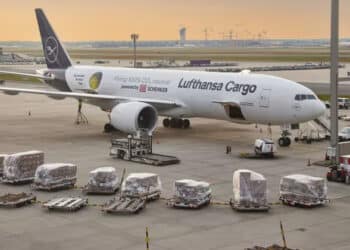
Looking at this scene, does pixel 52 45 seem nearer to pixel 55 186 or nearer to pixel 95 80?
pixel 95 80

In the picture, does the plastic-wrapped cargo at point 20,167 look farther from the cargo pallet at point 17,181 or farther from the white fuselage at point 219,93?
the white fuselage at point 219,93

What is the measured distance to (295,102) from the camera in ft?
105

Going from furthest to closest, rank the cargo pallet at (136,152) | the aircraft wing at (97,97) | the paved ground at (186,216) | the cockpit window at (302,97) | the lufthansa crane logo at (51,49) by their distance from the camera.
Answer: the lufthansa crane logo at (51,49), the aircraft wing at (97,97), the cockpit window at (302,97), the cargo pallet at (136,152), the paved ground at (186,216)

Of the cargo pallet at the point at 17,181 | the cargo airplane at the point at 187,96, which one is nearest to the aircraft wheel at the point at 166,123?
the cargo airplane at the point at 187,96

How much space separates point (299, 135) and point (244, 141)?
3.73 metres

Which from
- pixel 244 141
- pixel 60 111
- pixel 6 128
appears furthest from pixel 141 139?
pixel 60 111

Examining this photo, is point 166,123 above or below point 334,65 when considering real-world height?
below

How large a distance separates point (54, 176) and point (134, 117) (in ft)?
35.3

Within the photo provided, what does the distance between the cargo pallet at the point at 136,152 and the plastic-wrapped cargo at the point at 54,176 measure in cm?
555

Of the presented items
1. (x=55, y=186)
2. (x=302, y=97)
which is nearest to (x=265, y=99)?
(x=302, y=97)

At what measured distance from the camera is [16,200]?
2106cm

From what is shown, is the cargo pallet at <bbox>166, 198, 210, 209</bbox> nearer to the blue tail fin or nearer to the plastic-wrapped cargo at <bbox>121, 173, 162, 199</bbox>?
the plastic-wrapped cargo at <bbox>121, 173, 162, 199</bbox>

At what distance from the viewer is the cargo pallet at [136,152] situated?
28.8m

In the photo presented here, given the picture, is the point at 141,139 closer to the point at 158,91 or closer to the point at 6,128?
the point at 158,91
